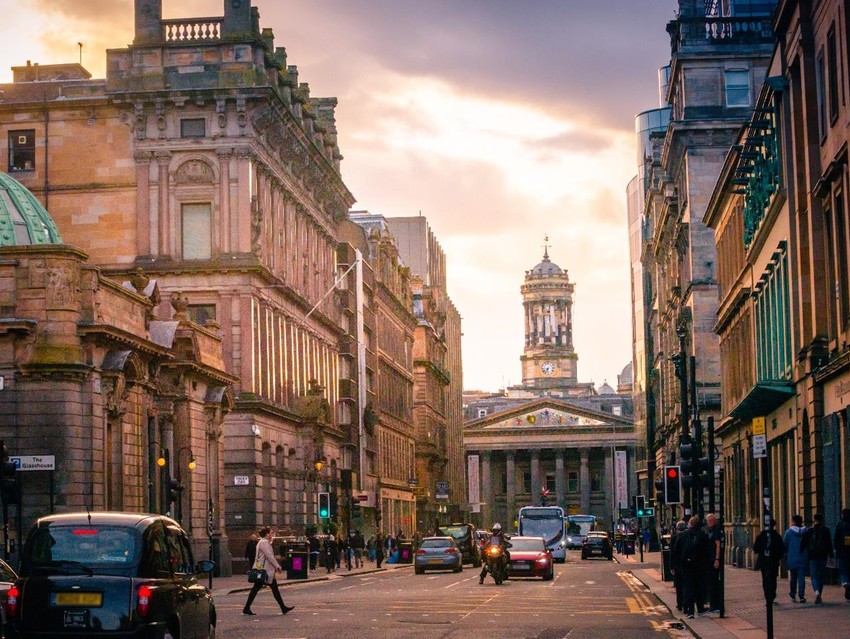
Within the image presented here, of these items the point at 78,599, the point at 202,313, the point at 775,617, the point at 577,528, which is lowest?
the point at 577,528

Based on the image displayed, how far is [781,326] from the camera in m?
44.7

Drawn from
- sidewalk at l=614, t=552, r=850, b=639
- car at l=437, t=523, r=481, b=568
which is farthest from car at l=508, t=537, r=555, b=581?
car at l=437, t=523, r=481, b=568

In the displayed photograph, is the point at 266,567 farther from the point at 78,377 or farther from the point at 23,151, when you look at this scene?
the point at 23,151

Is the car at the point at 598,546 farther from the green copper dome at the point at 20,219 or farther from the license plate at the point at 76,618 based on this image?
the license plate at the point at 76,618

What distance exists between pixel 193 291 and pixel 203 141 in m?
5.99

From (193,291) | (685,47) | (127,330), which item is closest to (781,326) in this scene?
(127,330)

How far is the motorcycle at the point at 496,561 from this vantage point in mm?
48812

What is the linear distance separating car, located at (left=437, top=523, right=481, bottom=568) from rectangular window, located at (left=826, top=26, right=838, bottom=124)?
46.7 metres

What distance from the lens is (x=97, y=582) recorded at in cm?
1773

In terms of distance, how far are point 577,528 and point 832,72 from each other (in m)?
119

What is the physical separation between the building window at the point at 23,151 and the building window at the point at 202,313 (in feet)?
30.9

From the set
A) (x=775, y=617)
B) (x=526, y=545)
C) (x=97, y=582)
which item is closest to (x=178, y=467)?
(x=526, y=545)

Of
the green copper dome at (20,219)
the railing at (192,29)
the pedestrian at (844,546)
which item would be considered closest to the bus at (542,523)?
the railing at (192,29)

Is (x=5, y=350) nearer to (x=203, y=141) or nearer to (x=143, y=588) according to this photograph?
(x=203, y=141)
